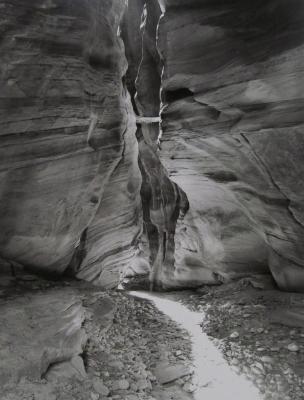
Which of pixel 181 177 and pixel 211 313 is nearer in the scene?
pixel 211 313

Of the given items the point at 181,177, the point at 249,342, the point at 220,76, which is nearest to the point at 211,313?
the point at 249,342

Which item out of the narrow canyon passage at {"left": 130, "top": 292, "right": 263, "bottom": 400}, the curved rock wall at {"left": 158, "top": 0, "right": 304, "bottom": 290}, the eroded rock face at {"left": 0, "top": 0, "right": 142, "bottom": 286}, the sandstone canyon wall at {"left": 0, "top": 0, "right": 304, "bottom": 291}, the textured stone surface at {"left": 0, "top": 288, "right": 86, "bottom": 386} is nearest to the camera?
the textured stone surface at {"left": 0, "top": 288, "right": 86, "bottom": 386}

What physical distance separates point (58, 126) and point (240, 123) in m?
4.91

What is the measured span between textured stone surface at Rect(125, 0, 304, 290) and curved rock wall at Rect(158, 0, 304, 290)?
0.02 m

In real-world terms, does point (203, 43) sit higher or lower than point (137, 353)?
higher

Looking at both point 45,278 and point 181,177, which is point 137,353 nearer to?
point 45,278

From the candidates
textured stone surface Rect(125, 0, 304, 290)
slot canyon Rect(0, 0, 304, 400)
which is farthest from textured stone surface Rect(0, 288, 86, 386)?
textured stone surface Rect(125, 0, 304, 290)

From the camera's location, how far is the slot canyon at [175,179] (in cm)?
627

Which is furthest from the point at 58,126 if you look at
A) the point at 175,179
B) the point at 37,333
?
the point at 37,333

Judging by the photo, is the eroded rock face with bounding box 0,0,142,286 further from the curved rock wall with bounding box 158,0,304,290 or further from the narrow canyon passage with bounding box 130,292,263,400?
the narrow canyon passage with bounding box 130,292,263,400

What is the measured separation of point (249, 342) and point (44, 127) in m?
7.37

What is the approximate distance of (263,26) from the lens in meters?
7.68

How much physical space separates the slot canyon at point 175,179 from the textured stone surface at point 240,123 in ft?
0.12

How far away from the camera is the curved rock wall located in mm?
7289
